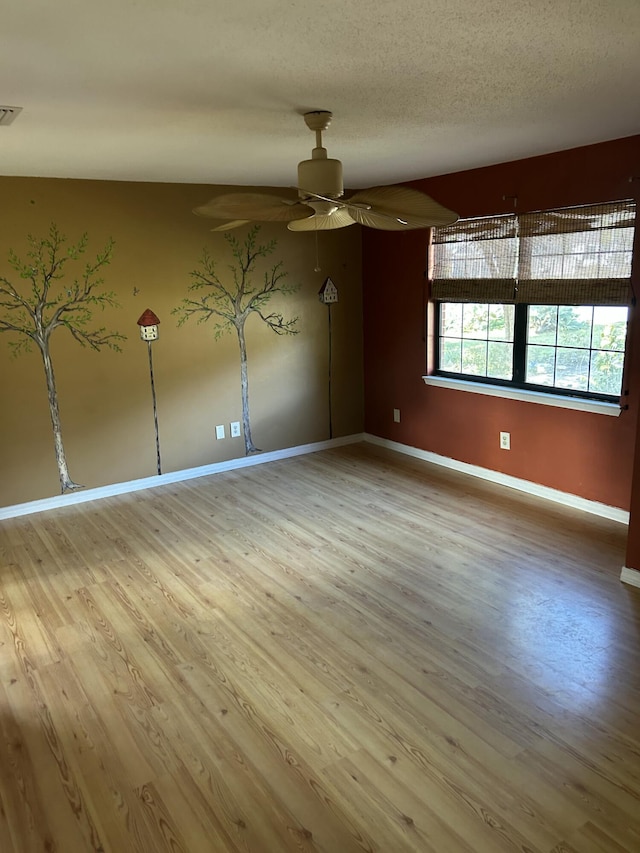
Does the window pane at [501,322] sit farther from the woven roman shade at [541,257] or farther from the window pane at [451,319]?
the window pane at [451,319]

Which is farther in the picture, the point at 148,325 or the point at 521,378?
the point at 148,325

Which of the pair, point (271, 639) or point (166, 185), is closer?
point (271, 639)

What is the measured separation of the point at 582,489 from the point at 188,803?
3138mm

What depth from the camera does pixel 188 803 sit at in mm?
1979

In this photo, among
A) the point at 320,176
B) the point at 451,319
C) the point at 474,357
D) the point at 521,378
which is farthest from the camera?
the point at 451,319

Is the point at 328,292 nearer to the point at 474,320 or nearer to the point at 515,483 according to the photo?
the point at 474,320

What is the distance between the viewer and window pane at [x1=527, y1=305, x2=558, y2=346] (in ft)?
13.7

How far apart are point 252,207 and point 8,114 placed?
1.07 meters

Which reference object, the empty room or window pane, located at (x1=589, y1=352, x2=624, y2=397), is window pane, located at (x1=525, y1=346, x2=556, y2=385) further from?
window pane, located at (x1=589, y1=352, x2=624, y2=397)

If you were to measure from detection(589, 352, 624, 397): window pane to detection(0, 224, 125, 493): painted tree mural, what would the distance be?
333 cm

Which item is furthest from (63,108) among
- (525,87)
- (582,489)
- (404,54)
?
(582,489)

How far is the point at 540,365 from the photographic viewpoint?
4.34 m

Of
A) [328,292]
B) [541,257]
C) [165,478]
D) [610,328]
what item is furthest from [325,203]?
[165,478]

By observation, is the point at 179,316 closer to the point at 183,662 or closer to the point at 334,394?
the point at 334,394
